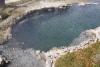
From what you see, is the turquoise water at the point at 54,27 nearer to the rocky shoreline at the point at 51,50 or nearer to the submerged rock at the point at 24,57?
the rocky shoreline at the point at 51,50

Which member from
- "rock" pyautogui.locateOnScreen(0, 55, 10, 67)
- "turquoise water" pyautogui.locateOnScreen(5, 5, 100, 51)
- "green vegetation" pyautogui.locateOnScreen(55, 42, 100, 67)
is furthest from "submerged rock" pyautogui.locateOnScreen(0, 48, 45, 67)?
"green vegetation" pyautogui.locateOnScreen(55, 42, 100, 67)

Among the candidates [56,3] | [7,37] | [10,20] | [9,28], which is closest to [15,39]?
[7,37]

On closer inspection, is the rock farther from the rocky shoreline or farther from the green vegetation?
the green vegetation

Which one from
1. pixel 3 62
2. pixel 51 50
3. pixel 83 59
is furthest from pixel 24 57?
pixel 83 59

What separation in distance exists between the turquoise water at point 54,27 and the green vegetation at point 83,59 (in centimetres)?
1642

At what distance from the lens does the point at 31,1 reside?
314 feet

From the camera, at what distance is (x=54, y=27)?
7594cm

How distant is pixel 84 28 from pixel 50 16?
1434 cm

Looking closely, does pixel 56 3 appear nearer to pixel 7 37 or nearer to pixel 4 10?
pixel 4 10

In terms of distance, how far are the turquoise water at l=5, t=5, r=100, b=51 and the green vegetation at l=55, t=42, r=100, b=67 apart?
1642 centimetres

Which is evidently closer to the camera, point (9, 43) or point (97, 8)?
point (9, 43)

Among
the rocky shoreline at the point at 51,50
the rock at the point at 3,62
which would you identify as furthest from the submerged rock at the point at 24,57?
the rock at the point at 3,62

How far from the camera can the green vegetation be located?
136 feet

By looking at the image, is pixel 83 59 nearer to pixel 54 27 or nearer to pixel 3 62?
→ pixel 3 62
